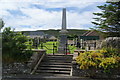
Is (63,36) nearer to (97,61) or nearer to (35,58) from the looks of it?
(35,58)

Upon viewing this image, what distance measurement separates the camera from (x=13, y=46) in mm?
3559

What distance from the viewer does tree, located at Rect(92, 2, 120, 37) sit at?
332 inches

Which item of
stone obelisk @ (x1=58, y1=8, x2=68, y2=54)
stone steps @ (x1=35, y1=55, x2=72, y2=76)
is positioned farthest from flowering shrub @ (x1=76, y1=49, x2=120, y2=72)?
stone obelisk @ (x1=58, y1=8, x2=68, y2=54)

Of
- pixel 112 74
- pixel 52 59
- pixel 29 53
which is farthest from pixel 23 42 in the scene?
pixel 112 74

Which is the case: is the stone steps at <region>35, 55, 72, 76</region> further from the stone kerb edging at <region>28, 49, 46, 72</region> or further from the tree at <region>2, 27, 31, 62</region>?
the tree at <region>2, 27, 31, 62</region>

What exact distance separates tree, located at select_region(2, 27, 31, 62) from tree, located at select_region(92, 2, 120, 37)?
6.12 m

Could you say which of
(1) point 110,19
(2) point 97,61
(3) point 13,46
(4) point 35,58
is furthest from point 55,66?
(1) point 110,19

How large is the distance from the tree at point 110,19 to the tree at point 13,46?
20.1 ft

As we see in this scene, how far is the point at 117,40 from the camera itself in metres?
5.61

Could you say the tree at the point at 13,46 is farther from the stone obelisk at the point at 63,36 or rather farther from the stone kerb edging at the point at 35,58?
the stone obelisk at the point at 63,36

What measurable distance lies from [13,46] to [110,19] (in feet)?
22.0

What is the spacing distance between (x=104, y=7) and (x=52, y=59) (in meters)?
5.53

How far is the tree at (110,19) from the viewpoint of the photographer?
8.43m

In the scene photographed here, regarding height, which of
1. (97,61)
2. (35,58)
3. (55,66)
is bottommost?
(55,66)
